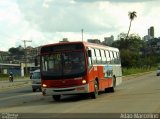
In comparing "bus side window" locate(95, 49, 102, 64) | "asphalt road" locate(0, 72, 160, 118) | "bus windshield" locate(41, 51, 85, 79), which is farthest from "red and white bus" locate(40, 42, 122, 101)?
"bus side window" locate(95, 49, 102, 64)

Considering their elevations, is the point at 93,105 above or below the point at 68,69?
below

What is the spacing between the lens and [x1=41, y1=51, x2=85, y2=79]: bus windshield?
24.7 metres

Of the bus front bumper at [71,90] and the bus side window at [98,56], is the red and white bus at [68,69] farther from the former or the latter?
the bus side window at [98,56]

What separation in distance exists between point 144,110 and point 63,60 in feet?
25.9

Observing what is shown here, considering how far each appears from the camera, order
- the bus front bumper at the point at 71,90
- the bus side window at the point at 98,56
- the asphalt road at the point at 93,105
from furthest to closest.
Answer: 1. the bus side window at the point at 98,56
2. the bus front bumper at the point at 71,90
3. the asphalt road at the point at 93,105

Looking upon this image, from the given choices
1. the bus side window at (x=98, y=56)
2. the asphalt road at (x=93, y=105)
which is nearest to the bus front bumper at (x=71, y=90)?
the asphalt road at (x=93, y=105)

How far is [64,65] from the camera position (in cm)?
2486

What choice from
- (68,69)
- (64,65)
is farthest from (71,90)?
(64,65)

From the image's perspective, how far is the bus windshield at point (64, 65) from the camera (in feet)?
81.1

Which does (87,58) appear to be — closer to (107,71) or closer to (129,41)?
(107,71)

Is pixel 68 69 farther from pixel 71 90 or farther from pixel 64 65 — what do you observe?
pixel 71 90

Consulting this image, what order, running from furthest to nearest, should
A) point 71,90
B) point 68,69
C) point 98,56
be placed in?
1. point 98,56
2. point 68,69
3. point 71,90

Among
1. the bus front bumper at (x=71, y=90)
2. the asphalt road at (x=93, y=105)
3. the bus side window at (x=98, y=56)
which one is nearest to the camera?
the asphalt road at (x=93, y=105)

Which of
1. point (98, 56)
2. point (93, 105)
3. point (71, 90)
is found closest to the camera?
point (93, 105)
